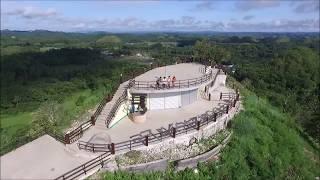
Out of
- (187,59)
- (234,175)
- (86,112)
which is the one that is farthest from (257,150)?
(187,59)

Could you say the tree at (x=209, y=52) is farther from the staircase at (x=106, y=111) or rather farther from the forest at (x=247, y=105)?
the staircase at (x=106, y=111)

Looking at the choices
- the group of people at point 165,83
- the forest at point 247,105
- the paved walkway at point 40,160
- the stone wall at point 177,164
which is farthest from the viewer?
the group of people at point 165,83

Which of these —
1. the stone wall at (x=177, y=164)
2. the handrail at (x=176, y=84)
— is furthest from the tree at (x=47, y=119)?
the stone wall at (x=177, y=164)

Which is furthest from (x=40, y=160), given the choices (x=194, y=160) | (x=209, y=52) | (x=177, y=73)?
(x=209, y=52)

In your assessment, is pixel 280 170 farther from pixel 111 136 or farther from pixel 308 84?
pixel 308 84

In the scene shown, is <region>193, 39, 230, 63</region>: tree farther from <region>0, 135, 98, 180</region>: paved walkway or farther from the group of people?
<region>0, 135, 98, 180</region>: paved walkway

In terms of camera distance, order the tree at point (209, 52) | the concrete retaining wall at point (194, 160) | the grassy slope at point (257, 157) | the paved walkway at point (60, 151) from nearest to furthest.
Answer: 1. the paved walkway at point (60, 151)
2. the concrete retaining wall at point (194, 160)
3. the grassy slope at point (257, 157)
4. the tree at point (209, 52)
